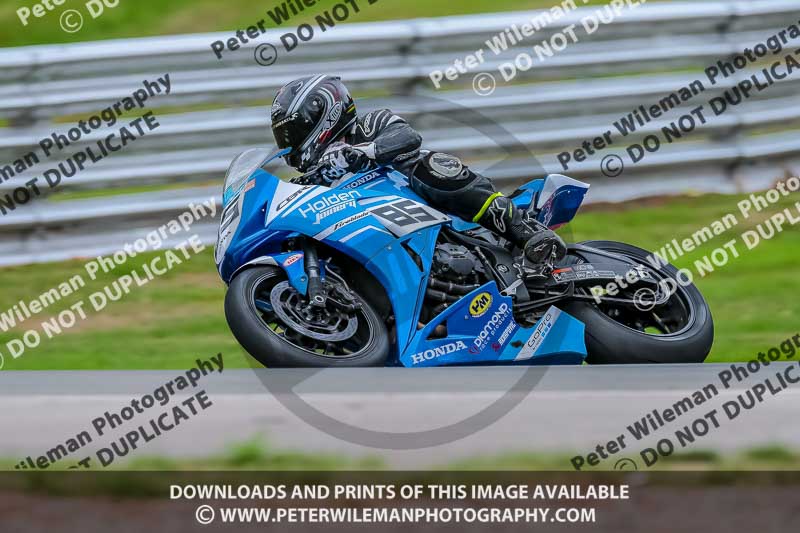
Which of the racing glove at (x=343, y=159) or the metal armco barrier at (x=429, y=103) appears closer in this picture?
the racing glove at (x=343, y=159)

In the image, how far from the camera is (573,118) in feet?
26.3

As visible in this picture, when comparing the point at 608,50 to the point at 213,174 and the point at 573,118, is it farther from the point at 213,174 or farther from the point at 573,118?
the point at 213,174

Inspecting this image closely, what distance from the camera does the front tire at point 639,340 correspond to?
5227 mm
